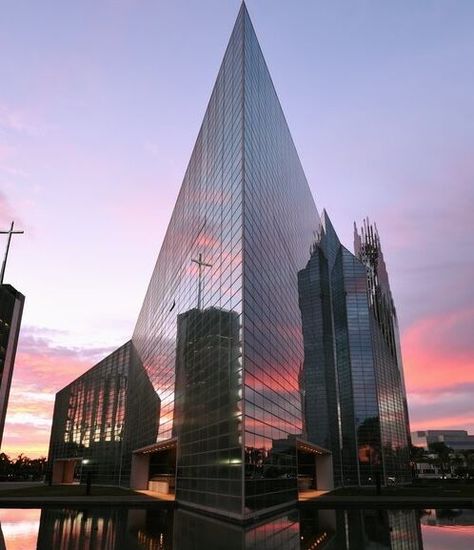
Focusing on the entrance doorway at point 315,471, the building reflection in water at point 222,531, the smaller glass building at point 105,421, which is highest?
the smaller glass building at point 105,421

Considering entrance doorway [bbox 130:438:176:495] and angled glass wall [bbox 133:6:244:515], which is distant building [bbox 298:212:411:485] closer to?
entrance doorway [bbox 130:438:176:495]

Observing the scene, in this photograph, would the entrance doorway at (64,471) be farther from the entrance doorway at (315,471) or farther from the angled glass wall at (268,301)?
the angled glass wall at (268,301)

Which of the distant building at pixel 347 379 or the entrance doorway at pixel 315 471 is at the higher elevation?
the distant building at pixel 347 379

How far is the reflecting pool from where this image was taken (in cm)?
1900

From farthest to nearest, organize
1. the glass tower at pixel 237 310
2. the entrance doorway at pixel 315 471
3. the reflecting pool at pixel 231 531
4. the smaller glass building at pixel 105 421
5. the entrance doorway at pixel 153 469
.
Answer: the smaller glass building at pixel 105 421 → the entrance doorway at pixel 315 471 → the entrance doorway at pixel 153 469 → the glass tower at pixel 237 310 → the reflecting pool at pixel 231 531

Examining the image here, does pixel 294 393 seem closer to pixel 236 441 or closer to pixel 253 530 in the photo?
pixel 236 441

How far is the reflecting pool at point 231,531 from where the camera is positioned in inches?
748

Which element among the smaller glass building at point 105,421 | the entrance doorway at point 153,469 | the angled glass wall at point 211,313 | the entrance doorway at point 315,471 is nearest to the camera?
the angled glass wall at point 211,313

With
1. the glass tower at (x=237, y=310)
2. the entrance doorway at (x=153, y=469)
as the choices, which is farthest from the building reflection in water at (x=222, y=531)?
the entrance doorway at (x=153, y=469)

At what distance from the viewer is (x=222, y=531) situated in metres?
24.0

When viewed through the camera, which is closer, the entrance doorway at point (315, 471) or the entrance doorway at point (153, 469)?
the entrance doorway at point (153, 469)

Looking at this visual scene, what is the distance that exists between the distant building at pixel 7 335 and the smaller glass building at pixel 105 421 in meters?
15.3

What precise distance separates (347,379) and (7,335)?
76227mm

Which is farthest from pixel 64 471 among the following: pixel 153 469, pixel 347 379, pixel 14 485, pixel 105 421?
pixel 347 379
